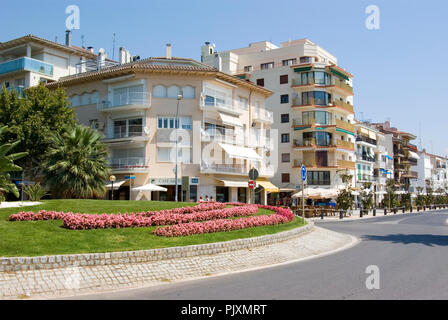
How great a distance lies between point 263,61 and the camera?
6575 centimetres

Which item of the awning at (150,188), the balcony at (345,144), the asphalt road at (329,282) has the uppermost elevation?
the balcony at (345,144)

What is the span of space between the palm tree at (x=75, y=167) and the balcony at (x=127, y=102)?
11.8 metres

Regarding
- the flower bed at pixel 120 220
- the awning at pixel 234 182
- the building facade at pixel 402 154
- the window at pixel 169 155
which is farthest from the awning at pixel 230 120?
the building facade at pixel 402 154

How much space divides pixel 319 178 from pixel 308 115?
9.12m

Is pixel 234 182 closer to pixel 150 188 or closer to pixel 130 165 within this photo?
pixel 150 188

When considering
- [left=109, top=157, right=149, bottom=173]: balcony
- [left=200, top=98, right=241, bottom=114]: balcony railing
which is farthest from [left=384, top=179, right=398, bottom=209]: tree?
[left=109, top=157, right=149, bottom=173]: balcony

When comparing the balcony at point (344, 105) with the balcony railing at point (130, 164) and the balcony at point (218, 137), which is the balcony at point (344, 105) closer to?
the balcony at point (218, 137)

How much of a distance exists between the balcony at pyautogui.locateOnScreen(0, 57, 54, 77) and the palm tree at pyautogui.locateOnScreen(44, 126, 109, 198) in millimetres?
22598

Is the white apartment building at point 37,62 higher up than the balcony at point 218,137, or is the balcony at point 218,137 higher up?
the white apartment building at point 37,62

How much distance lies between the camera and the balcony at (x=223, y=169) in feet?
136

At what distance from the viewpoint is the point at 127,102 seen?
42.0m
